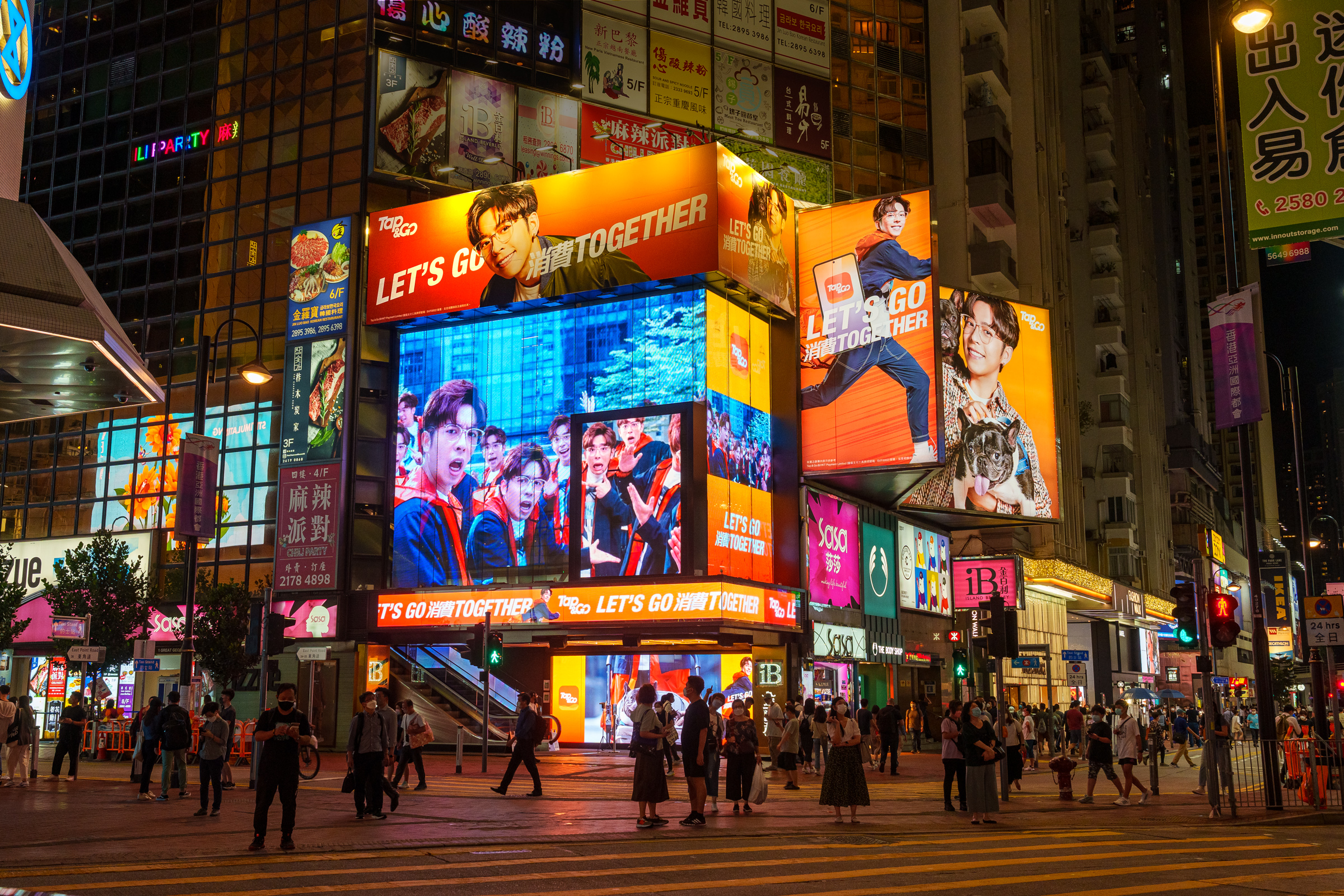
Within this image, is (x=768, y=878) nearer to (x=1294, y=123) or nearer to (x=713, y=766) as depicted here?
(x=713, y=766)

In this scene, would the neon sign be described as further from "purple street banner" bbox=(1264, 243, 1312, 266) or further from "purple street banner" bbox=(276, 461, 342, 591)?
"purple street banner" bbox=(1264, 243, 1312, 266)

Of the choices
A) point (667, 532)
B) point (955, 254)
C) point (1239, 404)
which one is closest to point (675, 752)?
point (667, 532)

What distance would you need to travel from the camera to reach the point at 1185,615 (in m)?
22.3

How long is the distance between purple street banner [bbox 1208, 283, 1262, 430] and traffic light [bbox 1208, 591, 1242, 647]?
300 cm

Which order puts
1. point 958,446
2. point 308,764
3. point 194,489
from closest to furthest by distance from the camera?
point 194,489 → point 308,764 → point 958,446

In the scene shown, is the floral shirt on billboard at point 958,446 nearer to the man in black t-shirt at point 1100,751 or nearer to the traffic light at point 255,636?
the man in black t-shirt at point 1100,751

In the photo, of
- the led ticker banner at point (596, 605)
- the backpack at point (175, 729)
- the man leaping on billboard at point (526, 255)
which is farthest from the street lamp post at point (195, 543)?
the man leaping on billboard at point (526, 255)

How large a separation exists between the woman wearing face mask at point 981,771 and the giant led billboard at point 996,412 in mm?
A: 27289

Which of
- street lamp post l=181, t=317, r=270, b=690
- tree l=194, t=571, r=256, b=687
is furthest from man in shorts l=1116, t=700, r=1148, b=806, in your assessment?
tree l=194, t=571, r=256, b=687

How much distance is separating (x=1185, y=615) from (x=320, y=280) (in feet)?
103

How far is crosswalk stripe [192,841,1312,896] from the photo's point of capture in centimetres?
1105

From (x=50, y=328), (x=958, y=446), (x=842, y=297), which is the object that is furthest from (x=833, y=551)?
(x=50, y=328)

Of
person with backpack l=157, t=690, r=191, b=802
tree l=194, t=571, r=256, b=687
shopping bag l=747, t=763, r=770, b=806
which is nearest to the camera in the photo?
shopping bag l=747, t=763, r=770, b=806

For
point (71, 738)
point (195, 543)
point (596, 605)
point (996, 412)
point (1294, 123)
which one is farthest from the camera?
point (996, 412)
